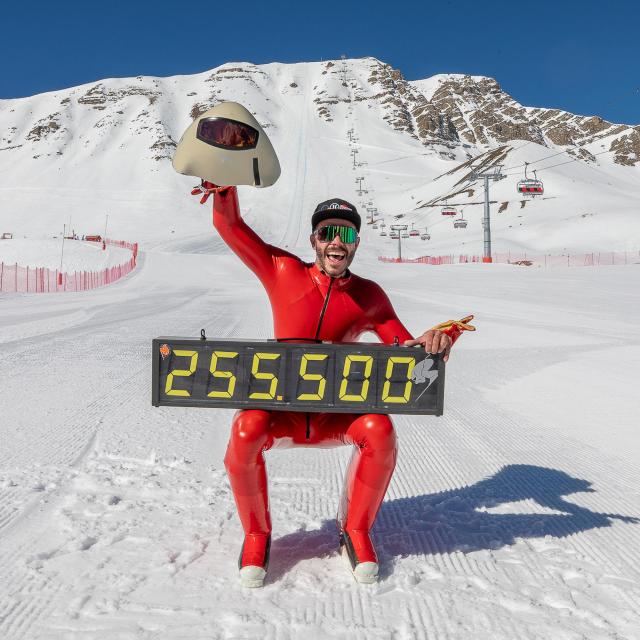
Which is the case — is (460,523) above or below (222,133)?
below

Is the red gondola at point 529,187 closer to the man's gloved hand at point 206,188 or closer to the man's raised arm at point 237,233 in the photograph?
the man's raised arm at point 237,233

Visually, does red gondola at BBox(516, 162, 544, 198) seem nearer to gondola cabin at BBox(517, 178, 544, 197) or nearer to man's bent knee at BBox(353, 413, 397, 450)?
gondola cabin at BBox(517, 178, 544, 197)

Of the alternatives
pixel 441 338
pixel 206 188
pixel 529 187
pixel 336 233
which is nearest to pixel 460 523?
A: pixel 441 338

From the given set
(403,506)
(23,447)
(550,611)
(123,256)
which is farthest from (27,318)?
(123,256)

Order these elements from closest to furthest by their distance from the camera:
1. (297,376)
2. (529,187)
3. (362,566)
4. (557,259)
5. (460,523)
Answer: (362,566)
(297,376)
(460,523)
(529,187)
(557,259)

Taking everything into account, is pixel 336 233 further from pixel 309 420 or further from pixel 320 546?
pixel 320 546

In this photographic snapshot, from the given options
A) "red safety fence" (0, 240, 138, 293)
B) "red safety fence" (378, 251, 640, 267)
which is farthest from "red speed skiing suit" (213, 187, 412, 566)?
"red safety fence" (378, 251, 640, 267)

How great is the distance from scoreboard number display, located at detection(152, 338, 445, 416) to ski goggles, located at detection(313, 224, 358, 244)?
56cm

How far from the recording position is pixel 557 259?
51.3 m

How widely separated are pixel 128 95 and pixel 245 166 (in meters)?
206

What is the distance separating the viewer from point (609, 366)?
23.8 ft

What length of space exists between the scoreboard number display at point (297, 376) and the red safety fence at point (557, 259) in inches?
1593

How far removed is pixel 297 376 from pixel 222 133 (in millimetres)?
1084

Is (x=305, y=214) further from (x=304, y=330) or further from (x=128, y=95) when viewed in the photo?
(x=128, y=95)
